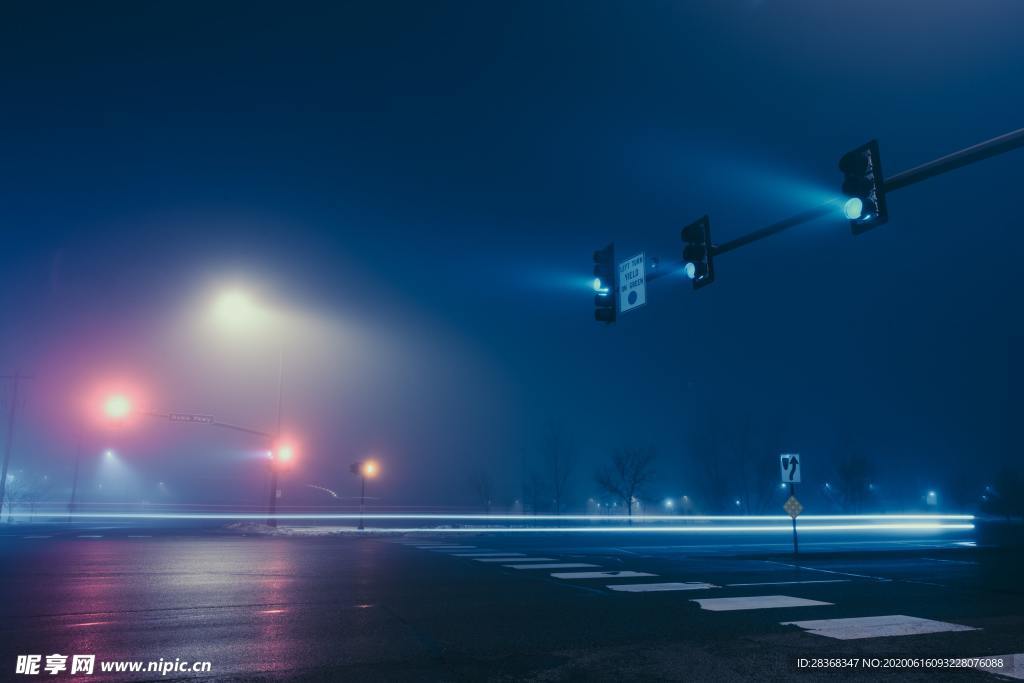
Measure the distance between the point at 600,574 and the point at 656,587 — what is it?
90.3 inches

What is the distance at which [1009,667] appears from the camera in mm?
6621

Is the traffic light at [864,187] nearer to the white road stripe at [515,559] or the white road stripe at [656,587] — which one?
the white road stripe at [656,587]

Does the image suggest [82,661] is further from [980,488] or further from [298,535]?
[980,488]

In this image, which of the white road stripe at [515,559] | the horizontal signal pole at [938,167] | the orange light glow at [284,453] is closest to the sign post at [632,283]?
the horizontal signal pole at [938,167]

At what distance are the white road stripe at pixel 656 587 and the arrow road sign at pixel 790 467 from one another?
7165 mm

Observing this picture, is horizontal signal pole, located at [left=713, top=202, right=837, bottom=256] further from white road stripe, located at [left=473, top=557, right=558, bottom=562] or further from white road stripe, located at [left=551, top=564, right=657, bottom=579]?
white road stripe, located at [left=473, top=557, right=558, bottom=562]

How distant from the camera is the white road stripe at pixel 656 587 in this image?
1201 centimetres

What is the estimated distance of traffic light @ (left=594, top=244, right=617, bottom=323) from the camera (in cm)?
1495

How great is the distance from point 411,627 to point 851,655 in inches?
207

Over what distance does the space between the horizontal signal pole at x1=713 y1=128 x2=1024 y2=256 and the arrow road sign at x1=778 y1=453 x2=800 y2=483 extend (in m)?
8.96

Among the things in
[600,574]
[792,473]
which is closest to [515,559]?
[600,574]

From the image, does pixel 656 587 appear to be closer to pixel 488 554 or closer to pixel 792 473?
pixel 792 473

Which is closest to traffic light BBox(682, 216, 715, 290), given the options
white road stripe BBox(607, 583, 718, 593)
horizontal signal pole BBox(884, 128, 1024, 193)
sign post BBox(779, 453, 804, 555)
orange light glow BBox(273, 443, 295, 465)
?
horizontal signal pole BBox(884, 128, 1024, 193)

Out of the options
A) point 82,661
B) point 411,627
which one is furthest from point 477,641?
point 82,661
